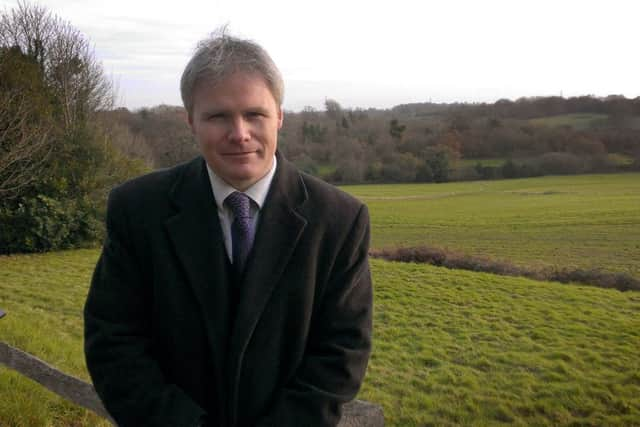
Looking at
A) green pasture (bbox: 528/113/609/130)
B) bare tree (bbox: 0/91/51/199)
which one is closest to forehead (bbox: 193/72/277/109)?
bare tree (bbox: 0/91/51/199)

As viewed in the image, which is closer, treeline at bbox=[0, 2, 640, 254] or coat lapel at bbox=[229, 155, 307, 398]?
coat lapel at bbox=[229, 155, 307, 398]

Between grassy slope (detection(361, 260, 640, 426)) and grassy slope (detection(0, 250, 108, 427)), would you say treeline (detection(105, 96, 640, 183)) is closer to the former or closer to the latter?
grassy slope (detection(0, 250, 108, 427))

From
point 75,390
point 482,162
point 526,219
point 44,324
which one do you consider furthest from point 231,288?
point 482,162

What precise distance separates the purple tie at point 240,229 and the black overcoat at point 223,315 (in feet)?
0.17

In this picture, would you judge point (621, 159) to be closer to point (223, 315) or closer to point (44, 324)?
point (44, 324)

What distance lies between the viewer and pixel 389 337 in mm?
9969

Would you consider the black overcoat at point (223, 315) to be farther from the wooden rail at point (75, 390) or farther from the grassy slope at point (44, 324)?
the grassy slope at point (44, 324)

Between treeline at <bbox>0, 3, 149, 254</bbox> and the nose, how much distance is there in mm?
18225

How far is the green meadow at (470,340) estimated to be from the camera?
20.6 ft

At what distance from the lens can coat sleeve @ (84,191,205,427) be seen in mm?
1777

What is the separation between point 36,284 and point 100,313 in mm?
12496

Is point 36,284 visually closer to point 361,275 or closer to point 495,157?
point 361,275

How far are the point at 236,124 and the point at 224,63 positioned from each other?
20 cm

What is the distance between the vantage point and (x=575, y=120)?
2931 inches
